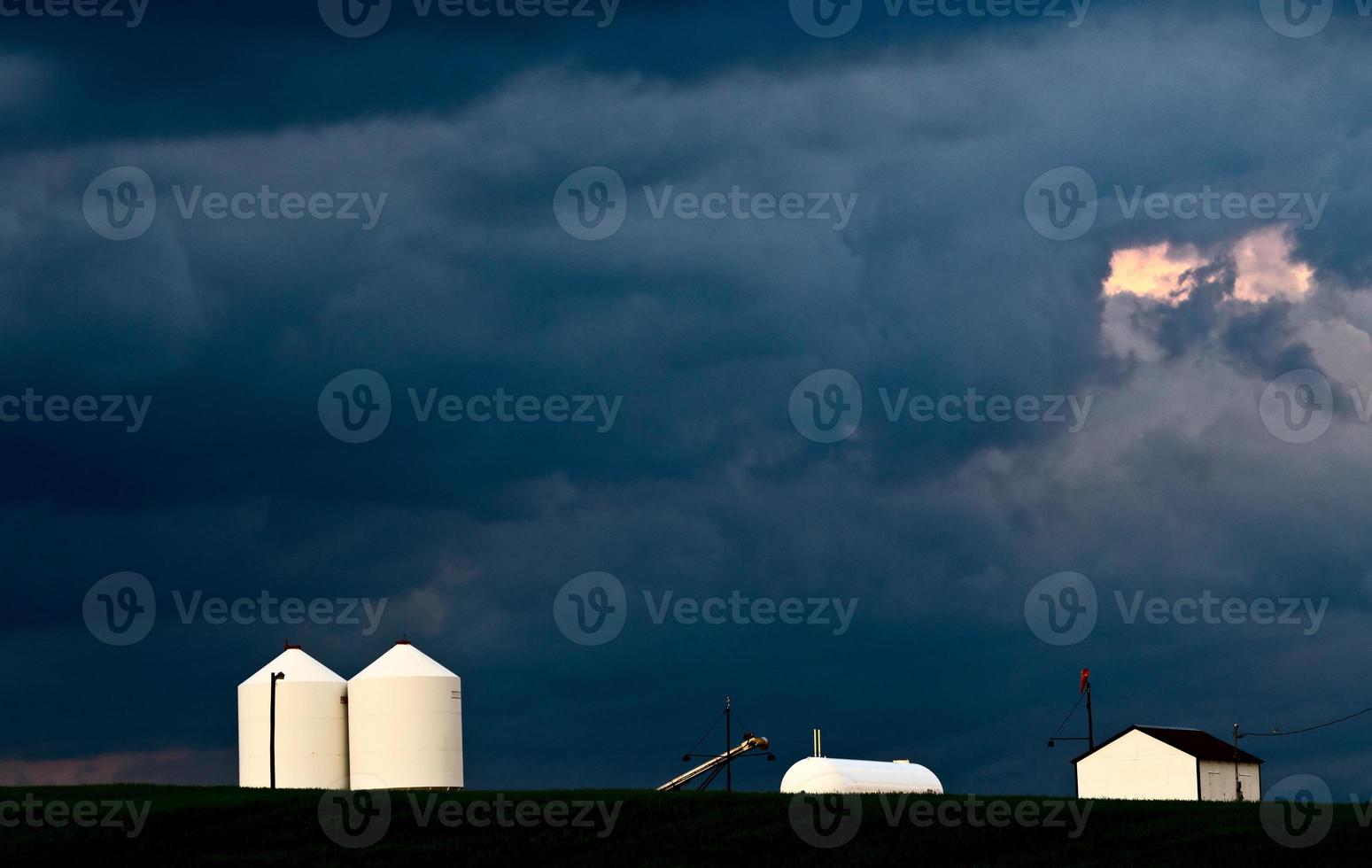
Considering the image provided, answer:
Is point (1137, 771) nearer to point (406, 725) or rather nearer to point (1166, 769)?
point (1166, 769)

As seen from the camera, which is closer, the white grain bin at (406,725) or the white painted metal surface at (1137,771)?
the white grain bin at (406,725)

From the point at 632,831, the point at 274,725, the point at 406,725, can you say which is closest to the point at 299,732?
the point at 274,725

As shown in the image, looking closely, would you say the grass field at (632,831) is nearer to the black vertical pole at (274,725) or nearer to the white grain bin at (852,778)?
the black vertical pole at (274,725)

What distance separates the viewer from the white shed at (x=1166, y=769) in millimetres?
79688

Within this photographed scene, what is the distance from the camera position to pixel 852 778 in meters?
71.1

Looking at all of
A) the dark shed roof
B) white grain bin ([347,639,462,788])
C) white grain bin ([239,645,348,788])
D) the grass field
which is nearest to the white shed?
the dark shed roof

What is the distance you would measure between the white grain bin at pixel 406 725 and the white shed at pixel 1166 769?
3229 cm

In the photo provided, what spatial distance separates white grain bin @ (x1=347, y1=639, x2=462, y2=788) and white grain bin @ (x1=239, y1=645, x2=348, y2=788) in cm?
→ 77

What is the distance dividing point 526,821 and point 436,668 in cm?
1609

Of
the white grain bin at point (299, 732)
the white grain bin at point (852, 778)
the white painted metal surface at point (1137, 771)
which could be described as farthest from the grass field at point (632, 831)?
the white painted metal surface at point (1137, 771)

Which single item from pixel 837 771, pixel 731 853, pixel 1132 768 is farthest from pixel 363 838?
pixel 1132 768

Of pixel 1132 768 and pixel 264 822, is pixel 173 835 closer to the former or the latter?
pixel 264 822

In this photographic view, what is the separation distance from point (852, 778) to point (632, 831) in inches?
823

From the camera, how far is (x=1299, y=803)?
52125 millimetres
